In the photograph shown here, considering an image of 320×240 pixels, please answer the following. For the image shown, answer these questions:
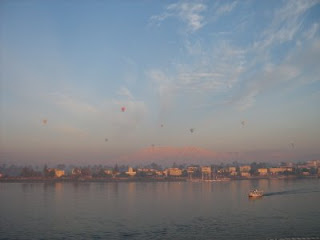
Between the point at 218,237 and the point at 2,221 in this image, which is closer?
the point at 218,237

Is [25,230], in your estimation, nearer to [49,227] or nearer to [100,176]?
[49,227]

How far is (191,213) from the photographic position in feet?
119

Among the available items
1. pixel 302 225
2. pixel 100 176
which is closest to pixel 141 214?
pixel 302 225

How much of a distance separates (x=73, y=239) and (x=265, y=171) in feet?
578

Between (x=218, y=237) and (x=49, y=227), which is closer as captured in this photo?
(x=218, y=237)

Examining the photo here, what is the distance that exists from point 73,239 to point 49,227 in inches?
233

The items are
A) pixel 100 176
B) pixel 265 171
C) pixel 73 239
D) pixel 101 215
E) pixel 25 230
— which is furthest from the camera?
pixel 265 171

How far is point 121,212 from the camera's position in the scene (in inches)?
1467

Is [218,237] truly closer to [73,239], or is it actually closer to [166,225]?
[166,225]

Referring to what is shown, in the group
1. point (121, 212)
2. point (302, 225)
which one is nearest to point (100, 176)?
point (121, 212)

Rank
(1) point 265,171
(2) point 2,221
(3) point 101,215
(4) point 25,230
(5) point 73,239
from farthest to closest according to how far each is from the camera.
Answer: (1) point 265,171, (3) point 101,215, (2) point 2,221, (4) point 25,230, (5) point 73,239

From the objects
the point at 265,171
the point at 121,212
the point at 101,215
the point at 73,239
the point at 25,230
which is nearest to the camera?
the point at 73,239

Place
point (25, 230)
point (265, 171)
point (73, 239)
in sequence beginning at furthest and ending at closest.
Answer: point (265, 171), point (25, 230), point (73, 239)

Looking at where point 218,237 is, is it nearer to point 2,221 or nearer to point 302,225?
point 302,225
